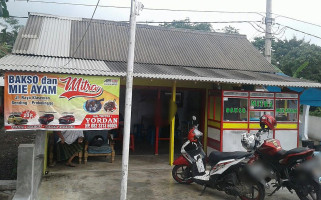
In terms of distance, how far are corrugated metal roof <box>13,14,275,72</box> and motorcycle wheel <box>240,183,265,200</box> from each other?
16.7 feet

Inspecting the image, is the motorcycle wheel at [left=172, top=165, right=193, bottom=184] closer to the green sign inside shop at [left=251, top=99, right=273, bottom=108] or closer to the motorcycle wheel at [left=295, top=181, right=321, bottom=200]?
the motorcycle wheel at [left=295, top=181, right=321, bottom=200]

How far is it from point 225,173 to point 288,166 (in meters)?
1.07

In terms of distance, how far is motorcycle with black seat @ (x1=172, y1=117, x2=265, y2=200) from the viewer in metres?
5.17

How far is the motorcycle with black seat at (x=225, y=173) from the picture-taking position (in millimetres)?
5172

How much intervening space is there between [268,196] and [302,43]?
27.8m

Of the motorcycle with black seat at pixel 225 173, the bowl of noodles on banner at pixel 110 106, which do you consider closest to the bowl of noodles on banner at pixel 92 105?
the bowl of noodles on banner at pixel 110 106

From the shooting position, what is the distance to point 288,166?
5.03 meters

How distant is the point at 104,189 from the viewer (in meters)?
5.89

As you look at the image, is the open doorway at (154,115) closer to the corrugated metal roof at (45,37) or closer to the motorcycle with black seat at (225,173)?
the corrugated metal roof at (45,37)

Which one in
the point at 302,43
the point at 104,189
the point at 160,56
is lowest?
the point at 104,189

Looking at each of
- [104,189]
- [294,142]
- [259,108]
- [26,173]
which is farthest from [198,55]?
[26,173]

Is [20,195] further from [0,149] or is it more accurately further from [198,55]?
[198,55]

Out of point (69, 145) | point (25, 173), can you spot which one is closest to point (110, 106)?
point (69, 145)

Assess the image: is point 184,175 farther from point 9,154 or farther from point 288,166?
point 9,154
